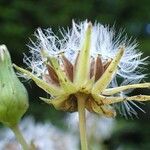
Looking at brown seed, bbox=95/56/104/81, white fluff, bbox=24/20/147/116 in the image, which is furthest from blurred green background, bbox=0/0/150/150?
brown seed, bbox=95/56/104/81

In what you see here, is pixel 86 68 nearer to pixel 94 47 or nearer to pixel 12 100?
pixel 94 47

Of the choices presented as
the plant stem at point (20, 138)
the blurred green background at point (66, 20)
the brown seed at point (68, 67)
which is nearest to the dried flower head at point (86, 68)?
the brown seed at point (68, 67)

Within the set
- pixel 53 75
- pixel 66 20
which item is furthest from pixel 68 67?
pixel 66 20

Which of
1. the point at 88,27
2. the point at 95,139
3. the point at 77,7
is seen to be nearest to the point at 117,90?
the point at 88,27

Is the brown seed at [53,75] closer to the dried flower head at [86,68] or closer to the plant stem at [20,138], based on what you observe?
the dried flower head at [86,68]

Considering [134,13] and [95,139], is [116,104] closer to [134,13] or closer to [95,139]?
[95,139]

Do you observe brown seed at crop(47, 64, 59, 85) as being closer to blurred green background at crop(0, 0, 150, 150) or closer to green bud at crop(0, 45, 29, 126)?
green bud at crop(0, 45, 29, 126)
